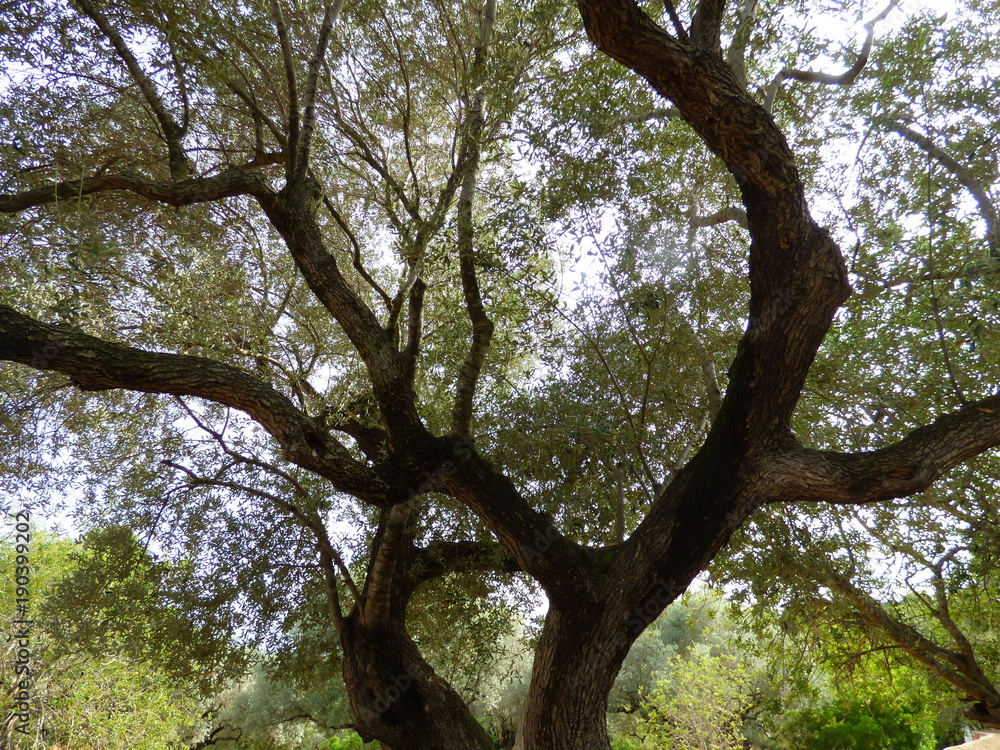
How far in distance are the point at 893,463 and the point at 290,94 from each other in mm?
5717

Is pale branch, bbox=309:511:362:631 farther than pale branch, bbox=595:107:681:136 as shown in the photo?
Yes

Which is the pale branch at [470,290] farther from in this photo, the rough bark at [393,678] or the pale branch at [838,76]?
the pale branch at [838,76]

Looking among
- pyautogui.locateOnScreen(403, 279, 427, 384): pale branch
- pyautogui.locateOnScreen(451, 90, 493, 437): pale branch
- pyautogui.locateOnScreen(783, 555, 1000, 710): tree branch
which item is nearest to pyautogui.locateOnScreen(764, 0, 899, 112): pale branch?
pyautogui.locateOnScreen(451, 90, 493, 437): pale branch

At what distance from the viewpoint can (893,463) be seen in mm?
3768

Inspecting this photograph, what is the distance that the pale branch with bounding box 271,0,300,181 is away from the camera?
4859 mm

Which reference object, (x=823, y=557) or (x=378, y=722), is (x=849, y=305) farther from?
(x=378, y=722)

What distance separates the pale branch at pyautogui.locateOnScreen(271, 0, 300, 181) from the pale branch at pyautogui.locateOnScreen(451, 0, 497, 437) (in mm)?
1658

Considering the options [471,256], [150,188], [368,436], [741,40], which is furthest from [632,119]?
[368,436]

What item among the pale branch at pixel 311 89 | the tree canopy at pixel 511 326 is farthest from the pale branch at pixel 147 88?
the pale branch at pixel 311 89

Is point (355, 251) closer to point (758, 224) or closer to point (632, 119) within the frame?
point (632, 119)

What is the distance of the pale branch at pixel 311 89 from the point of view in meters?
5.12

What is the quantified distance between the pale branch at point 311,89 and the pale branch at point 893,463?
198 inches

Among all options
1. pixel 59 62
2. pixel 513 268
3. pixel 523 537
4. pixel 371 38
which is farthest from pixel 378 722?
pixel 371 38

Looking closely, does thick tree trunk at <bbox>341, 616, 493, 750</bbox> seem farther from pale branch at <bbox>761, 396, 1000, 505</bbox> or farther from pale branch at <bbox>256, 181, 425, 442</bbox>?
pale branch at <bbox>761, 396, 1000, 505</bbox>
